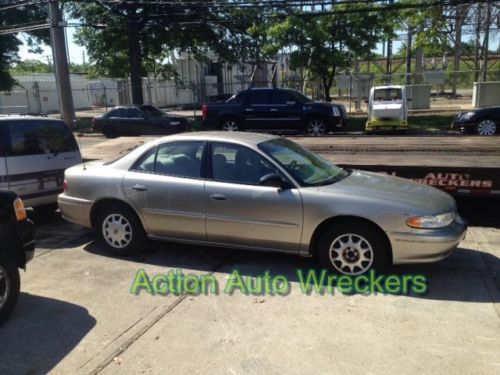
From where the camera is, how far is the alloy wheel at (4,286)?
4.30m

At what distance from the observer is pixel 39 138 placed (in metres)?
7.55

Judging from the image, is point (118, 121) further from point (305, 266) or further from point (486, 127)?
point (305, 266)

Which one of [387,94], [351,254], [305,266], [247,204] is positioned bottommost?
[305,266]

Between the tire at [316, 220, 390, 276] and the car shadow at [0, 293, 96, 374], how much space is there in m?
2.32

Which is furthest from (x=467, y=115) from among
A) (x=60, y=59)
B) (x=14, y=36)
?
(x=14, y=36)

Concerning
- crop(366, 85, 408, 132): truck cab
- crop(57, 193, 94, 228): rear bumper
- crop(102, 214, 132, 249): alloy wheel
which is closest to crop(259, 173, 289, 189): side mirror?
crop(102, 214, 132, 249): alloy wheel

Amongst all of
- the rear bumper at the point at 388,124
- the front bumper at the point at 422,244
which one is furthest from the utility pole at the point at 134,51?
the front bumper at the point at 422,244

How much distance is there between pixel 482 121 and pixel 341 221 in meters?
12.6

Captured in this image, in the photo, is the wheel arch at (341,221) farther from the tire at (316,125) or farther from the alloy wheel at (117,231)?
the tire at (316,125)

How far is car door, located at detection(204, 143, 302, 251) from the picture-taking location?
523cm

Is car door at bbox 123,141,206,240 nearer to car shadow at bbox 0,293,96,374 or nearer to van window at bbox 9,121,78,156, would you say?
car shadow at bbox 0,293,96,374

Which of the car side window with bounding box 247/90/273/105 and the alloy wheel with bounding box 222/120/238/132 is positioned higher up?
the car side window with bounding box 247/90/273/105

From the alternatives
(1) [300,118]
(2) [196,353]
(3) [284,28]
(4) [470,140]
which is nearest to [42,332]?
(2) [196,353]

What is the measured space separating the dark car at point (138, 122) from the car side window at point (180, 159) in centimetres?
1450
